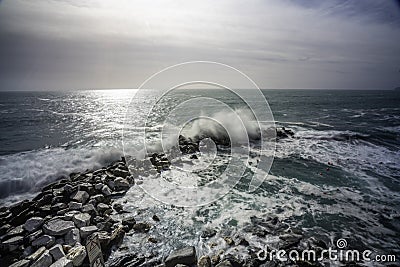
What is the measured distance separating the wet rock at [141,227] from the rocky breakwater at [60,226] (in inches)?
9.7

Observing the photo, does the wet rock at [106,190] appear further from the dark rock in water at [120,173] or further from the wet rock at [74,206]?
the dark rock in water at [120,173]

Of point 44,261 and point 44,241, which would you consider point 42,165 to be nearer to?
point 44,241

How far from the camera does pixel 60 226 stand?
5.03 meters

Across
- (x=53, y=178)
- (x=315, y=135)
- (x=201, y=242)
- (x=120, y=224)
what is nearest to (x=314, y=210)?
(x=201, y=242)

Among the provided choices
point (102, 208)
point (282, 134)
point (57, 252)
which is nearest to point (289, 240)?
point (57, 252)

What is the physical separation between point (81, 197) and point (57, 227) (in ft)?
4.86

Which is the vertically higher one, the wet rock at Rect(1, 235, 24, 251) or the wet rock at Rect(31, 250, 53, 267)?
the wet rock at Rect(31, 250, 53, 267)

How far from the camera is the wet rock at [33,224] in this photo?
201 inches

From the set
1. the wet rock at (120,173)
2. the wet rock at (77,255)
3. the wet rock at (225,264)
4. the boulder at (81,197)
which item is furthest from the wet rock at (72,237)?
the wet rock at (120,173)

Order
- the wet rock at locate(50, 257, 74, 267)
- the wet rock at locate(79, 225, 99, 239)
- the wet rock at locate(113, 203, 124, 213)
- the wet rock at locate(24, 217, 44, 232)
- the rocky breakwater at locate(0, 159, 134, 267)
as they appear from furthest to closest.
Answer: the wet rock at locate(113, 203, 124, 213)
the wet rock at locate(24, 217, 44, 232)
the wet rock at locate(79, 225, 99, 239)
the rocky breakwater at locate(0, 159, 134, 267)
the wet rock at locate(50, 257, 74, 267)

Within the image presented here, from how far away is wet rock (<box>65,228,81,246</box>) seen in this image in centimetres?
468

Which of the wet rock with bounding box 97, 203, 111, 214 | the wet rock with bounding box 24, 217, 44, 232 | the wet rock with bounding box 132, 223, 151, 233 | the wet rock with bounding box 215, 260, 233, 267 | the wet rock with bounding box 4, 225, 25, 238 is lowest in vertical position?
the wet rock with bounding box 215, 260, 233, 267

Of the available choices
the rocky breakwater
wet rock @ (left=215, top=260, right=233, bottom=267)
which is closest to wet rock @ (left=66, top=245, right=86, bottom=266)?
the rocky breakwater

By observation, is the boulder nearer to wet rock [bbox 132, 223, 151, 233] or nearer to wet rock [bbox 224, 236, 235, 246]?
wet rock [bbox 132, 223, 151, 233]
